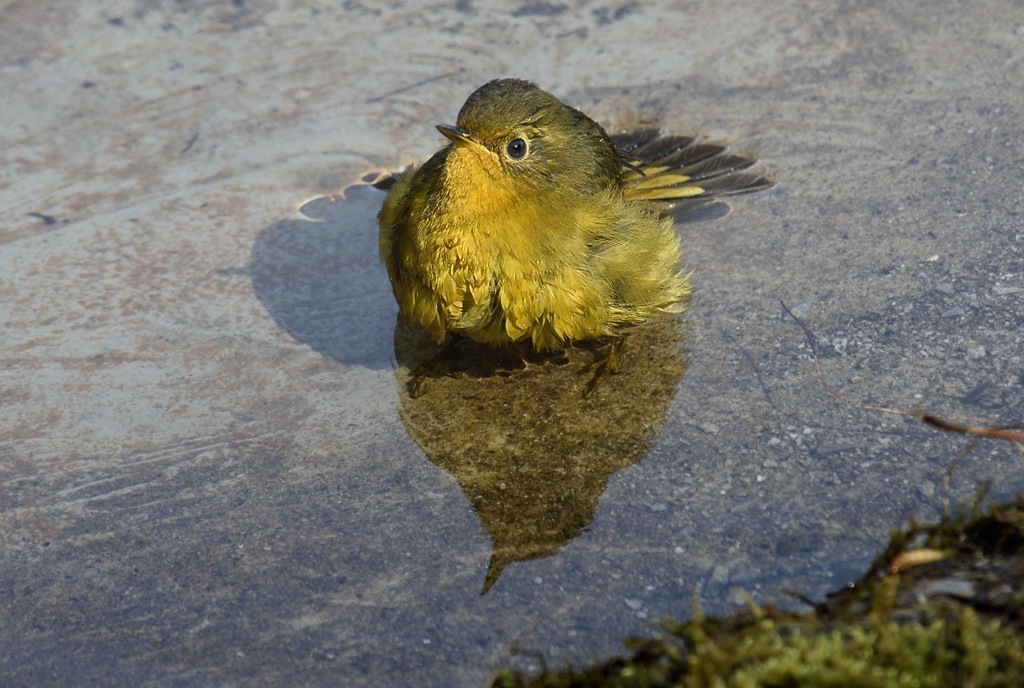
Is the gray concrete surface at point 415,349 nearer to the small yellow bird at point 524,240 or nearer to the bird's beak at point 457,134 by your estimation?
the small yellow bird at point 524,240

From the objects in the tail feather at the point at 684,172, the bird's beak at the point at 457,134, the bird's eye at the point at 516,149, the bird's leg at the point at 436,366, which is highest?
the bird's beak at the point at 457,134

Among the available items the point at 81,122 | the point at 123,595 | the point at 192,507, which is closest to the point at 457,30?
the point at 81,122

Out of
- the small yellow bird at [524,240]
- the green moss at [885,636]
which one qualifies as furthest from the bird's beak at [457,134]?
the green moss at [885,636]

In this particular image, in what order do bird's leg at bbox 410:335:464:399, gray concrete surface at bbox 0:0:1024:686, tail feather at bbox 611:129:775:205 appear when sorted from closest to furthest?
gray concrete surface at bbox 0:0:1024:686 → bird's leg at bbox 410:335:464:399 → tail feather at bbox 611:129:775:205

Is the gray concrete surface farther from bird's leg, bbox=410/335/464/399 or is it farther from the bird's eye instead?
the bird's eye

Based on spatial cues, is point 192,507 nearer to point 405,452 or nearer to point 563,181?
point 405,452

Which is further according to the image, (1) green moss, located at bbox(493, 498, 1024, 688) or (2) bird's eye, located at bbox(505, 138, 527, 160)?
(2) bird's eye, located at bbox(505, 138, 527, 160)

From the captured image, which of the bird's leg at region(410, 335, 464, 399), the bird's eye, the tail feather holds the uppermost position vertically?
the bird's eye

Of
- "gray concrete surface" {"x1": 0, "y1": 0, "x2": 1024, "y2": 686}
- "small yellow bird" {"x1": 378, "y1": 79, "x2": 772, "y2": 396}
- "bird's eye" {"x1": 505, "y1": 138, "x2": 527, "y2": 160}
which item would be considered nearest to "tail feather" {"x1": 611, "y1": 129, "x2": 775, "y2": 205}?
"gray concrete surface" {"x1": 0, "y1": 0, "x2": 1024, "y2": 686}
